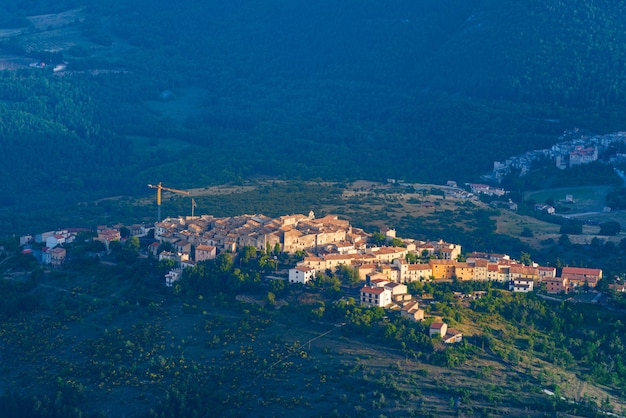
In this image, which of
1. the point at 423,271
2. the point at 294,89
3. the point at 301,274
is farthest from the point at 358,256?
the point at 294,89

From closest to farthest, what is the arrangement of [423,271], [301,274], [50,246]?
[301,274], [423,271], [50,246]

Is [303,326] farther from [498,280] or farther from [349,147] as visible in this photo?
[349,147]

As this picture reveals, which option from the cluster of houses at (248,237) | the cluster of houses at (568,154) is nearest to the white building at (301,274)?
the cluster of houses at (248,237)

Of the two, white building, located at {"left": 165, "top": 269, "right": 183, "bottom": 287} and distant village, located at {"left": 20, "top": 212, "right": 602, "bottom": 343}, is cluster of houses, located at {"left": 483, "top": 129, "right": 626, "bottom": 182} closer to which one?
distant village, located at {"left": 20, "top": 212, "right": 602, "bottom": 343}

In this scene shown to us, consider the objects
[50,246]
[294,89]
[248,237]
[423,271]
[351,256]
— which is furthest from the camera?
[294,89]

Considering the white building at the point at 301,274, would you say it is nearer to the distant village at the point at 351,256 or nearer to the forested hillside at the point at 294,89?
the distant village at the point at 351,256

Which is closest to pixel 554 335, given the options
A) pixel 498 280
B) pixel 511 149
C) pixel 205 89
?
pixel 498 280

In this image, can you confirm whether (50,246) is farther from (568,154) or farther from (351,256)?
(568,154)
